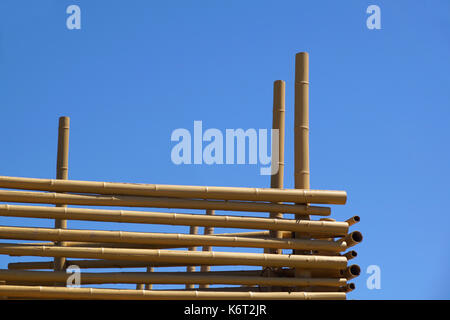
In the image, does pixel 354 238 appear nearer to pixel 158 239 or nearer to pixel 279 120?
pixel 279 120

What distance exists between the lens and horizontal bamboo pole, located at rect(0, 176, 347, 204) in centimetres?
988

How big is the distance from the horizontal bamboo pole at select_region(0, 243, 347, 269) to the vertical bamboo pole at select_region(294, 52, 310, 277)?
0.49m

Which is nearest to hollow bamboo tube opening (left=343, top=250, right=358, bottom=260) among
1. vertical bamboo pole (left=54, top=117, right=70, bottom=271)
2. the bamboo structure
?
the bamboo structure

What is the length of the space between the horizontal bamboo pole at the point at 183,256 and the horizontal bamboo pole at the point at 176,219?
0.42m

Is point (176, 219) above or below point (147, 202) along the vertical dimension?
below

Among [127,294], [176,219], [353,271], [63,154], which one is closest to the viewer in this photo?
[127,294]

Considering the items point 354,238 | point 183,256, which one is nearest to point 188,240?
point 183,256

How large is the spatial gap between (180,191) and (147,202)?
49 centimetres

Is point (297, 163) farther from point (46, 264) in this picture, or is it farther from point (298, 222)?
point (46, 264)

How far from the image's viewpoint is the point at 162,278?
9812mm

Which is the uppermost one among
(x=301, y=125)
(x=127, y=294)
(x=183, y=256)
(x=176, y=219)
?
(x=301, y=125)

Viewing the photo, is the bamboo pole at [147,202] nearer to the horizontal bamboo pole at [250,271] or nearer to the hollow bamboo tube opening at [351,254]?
the hollow bamboo tube opening at [351,254]
